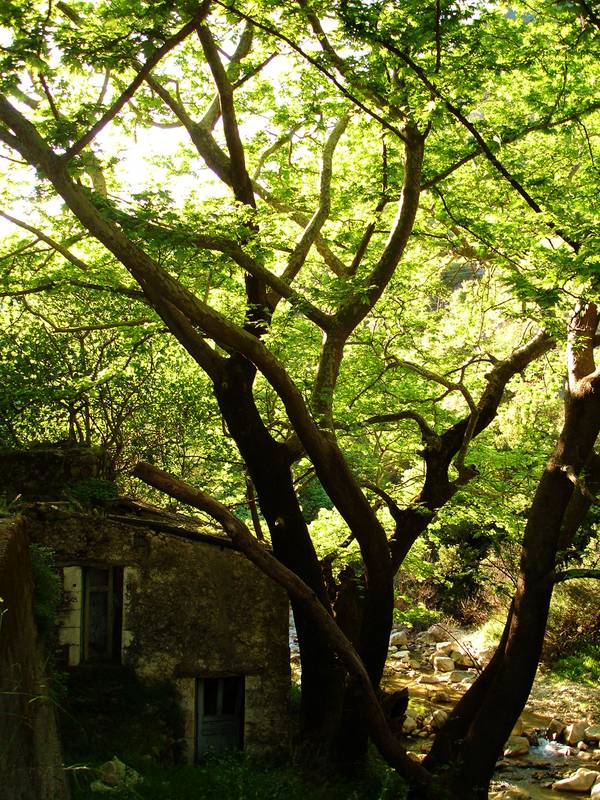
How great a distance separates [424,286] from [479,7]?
4.93m

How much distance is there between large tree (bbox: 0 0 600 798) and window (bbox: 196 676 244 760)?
1.68m

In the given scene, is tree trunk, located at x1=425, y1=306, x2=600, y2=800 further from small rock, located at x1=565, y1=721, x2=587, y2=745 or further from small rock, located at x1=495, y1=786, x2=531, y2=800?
small rock, located at x1=565, y1=721, x2=587, y2=745

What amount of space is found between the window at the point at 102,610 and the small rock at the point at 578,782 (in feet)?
24.8

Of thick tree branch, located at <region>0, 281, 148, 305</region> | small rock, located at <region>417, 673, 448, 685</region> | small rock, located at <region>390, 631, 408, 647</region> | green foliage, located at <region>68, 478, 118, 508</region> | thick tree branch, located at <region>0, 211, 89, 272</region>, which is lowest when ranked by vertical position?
small rock, located at <region>417, 673, 448, 685</region>

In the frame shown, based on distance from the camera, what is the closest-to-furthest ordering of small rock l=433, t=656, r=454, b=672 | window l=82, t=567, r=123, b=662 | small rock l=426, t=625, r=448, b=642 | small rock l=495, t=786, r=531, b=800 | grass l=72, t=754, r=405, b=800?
1. grass l=72, t=754, r=405, b=800
2. window l=82, t=567, r=123, b=662
3. small rock l=495, t=786, r=531, b=800
4. small rock l=433, t=656, r=454, b=672
5. small rock l=426, t=625, r=448, b=642

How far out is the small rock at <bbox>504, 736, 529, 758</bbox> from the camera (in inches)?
567

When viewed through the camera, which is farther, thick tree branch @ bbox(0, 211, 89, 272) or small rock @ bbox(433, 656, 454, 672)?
small rock @ bbox(433, 656, 454, 672)

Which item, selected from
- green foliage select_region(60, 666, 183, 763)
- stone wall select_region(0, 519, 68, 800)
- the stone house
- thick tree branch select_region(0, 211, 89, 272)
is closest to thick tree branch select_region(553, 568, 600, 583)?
the stone house

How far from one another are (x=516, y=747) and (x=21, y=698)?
480 inches

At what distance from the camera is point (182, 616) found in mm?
11219

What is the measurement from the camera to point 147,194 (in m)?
8.82

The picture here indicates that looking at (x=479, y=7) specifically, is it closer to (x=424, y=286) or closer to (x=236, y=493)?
(x=424, y=286)

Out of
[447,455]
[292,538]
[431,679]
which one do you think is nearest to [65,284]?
[292,538]

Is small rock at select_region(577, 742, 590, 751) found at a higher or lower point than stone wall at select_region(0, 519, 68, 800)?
lower
